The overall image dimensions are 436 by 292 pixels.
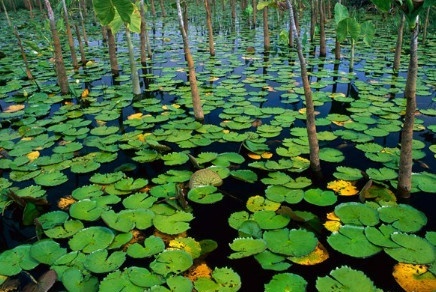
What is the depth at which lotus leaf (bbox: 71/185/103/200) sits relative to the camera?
427 cm

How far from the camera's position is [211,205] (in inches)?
164

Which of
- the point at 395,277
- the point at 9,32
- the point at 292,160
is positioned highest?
the point at 9,32

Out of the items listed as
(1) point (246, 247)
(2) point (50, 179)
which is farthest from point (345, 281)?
(2) point (50, 179)

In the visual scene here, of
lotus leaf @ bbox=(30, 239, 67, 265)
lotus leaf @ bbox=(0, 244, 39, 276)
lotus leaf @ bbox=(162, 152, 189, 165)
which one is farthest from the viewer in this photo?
lotus leaf @ bbox=(162, 152, 189, 165)

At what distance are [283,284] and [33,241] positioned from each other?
2714 mm

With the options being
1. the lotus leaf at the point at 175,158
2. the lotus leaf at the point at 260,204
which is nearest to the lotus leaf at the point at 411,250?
the lotus leaf at the point at 260,204

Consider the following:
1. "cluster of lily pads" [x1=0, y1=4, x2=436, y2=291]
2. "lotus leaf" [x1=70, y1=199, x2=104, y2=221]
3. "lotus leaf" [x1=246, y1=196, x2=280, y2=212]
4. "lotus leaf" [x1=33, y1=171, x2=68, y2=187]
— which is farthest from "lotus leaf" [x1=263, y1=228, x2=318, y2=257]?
"lotus leaf" [x1=33, y1=171, x2=68, y2=187]

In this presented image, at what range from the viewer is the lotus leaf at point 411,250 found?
3.03m

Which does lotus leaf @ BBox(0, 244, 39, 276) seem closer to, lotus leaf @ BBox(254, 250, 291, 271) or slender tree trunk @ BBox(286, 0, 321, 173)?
lotus leaf @ BBox(254, 250, 291, 271)

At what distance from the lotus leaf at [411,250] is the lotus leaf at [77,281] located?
9.09 feet

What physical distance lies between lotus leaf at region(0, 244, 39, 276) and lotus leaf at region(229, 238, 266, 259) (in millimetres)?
1955

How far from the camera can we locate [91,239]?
350 cm

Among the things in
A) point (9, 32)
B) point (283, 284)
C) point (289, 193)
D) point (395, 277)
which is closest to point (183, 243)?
point (283, 284)

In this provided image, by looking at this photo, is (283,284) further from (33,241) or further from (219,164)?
(33,241)
